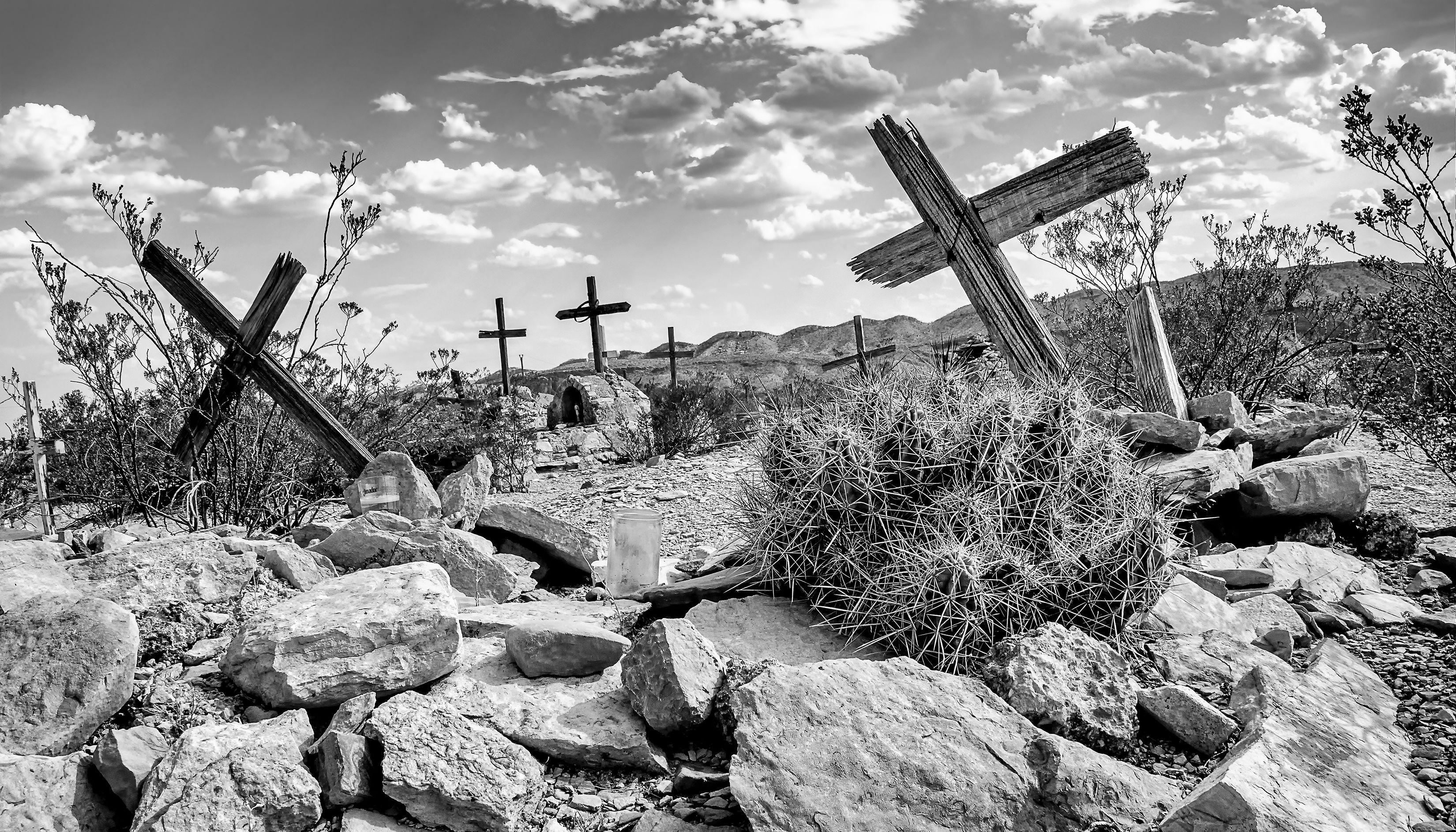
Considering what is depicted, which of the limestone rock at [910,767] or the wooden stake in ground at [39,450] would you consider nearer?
the limestone rock at [910,767]

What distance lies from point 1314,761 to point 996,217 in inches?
153

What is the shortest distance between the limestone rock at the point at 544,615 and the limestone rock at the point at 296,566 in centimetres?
82

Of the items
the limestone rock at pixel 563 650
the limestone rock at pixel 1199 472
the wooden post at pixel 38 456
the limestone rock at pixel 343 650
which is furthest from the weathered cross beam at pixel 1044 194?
the wooden post at pixel 38 456

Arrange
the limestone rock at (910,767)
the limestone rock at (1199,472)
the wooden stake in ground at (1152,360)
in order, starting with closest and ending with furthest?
1. the limestone rock at (910,767)
2. the limestone rock at (1199,472)
3. the wooden stake in ground at (1152,360)

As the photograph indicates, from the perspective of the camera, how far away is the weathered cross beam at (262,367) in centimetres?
692

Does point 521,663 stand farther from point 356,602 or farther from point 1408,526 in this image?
point 1408,526

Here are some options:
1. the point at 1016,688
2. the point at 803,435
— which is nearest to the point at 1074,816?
the point at 1016,688

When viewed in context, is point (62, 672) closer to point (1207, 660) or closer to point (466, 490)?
point (466, 490)

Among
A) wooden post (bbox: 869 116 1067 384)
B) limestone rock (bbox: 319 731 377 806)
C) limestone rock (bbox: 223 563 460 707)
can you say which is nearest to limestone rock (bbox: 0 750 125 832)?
limestone rock (bbox: 223 563 460 707)

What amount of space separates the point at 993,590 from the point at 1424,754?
1567 millimetres

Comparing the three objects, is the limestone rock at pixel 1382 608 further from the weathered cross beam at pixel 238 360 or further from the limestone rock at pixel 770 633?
the weathered cross beam at pixel 238 360

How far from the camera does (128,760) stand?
301 centimetres

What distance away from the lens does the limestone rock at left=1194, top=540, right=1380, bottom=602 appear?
5004 mm

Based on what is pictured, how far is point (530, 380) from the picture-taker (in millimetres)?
25219
